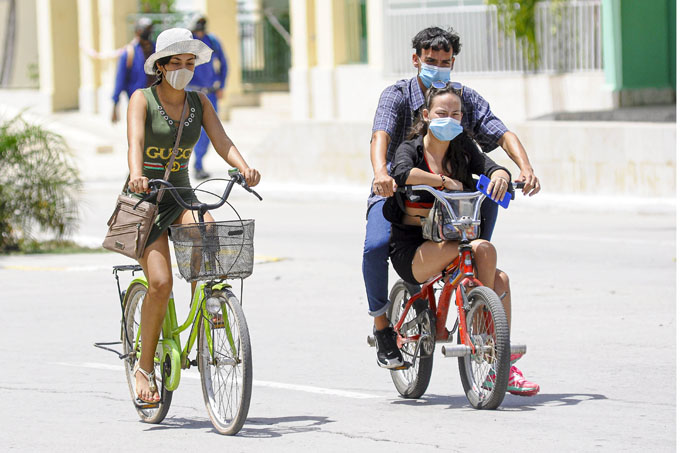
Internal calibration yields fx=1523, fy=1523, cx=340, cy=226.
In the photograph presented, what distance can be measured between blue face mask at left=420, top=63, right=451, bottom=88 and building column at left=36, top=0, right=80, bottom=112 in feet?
85.7

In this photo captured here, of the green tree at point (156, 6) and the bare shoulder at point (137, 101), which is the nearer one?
the bare shoulder at point (137, 101)

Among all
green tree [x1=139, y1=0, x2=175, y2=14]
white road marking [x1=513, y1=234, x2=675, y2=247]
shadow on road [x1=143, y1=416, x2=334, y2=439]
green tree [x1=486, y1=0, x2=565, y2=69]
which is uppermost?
green tree [x1=139, y1=0, x2=175, y2=14]

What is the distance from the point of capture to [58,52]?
108ft

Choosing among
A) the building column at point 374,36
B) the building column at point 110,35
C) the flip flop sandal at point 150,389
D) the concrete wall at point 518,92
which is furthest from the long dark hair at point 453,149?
the building column at point 110,35

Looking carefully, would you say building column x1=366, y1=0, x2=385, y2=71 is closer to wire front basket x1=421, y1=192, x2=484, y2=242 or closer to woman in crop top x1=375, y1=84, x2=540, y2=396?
woman in crop top x1=375, y1=84, x2=540, y2=396

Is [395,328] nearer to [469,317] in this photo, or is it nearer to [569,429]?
[469,317]

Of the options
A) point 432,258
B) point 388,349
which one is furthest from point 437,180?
point 388,349

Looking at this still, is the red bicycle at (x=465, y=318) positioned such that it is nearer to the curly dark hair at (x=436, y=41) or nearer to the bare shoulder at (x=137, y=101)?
the curly dark hair at (x=436, y=41)

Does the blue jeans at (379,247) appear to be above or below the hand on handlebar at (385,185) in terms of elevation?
below

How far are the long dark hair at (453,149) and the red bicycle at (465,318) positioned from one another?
0.70ft

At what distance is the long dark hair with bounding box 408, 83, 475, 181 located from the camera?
7.29 meters

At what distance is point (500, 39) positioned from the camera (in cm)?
2397

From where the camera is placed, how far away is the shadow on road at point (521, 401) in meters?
7.30

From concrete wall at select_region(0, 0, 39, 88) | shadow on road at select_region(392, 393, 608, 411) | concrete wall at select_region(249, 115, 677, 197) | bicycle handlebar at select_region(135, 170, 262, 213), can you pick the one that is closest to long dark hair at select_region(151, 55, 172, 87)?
bicycle handlebar at select_region(135, 170, 262, 213)
